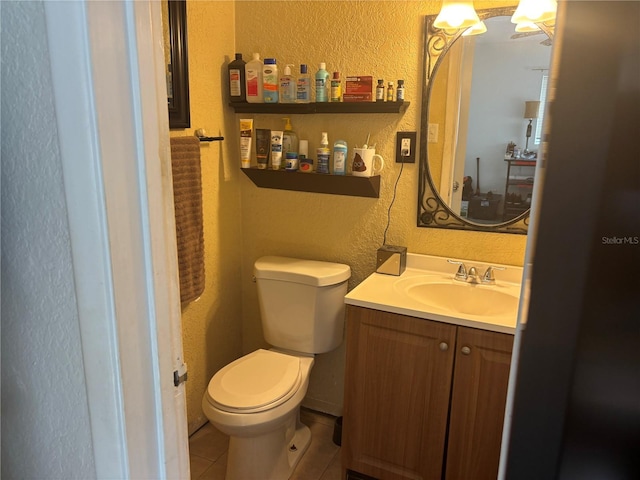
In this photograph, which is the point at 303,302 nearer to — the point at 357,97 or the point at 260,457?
the point at 260,457

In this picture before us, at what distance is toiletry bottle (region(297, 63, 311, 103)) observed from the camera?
78.7 inches

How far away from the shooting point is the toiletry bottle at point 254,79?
6.78 ft

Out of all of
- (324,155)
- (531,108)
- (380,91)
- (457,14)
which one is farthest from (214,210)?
(531,108)

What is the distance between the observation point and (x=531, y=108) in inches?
68.2

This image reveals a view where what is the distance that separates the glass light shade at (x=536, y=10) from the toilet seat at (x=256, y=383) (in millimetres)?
1574

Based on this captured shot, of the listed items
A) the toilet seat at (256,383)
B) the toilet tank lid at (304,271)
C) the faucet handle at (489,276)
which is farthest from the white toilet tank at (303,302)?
the faucet handle at (489,276)

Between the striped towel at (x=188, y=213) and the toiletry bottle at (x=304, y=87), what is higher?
the toiletry bottle at (x=304, y=87)

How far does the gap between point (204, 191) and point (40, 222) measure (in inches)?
52.2

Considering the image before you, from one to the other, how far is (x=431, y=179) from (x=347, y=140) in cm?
40

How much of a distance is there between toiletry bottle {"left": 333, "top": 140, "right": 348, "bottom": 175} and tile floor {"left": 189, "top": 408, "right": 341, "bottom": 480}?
1.24 meters

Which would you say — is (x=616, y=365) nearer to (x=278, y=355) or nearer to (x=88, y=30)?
(x=88, y=30)

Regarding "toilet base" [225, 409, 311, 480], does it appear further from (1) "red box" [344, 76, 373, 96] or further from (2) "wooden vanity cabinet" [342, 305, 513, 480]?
(1) "red box" [344, 76, 373, 96]

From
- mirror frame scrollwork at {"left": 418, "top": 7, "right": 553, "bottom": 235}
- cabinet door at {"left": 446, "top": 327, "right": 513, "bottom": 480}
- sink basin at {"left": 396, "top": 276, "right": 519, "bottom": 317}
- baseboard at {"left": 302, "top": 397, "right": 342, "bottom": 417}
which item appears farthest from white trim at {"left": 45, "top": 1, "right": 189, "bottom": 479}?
baseboard at {"left": 302, "top": 397, "right": 342, "bottom": 417}

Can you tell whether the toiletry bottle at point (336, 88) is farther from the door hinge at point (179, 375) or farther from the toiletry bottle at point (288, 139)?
the door hinge at point (179, 375)
